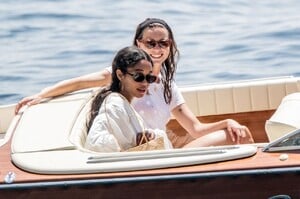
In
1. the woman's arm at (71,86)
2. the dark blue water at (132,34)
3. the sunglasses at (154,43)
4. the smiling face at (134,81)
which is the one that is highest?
the sunglasses at (154,43)

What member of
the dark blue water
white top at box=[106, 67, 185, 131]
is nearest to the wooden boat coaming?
white top at box=[106, 67, 185, 131]

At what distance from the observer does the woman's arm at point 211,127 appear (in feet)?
14.7

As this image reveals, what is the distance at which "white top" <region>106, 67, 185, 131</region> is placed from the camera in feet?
15.2

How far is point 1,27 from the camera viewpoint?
13.6 m

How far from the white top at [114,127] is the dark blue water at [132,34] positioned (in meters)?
5.08

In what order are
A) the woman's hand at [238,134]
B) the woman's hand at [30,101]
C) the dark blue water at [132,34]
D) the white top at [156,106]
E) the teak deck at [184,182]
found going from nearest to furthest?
the teak deck at [184,182] < the woman's hand at [238,134] < the white top at [156,106] < the woman's hand at [30,101] < the dark blue water at [132,34]

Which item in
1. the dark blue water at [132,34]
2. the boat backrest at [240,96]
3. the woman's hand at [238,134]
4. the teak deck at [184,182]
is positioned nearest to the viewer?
the teak deck at [184,182]

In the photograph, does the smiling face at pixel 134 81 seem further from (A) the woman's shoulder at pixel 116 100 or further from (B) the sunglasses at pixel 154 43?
(B) the sunglasses at pixel 154 43

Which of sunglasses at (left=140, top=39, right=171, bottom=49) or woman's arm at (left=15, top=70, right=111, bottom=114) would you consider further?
woman's arm at (left=15, top=70, right=111, bottom=114)

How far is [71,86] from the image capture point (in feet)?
16.2

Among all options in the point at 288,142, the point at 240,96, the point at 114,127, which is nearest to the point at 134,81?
the point at 114,127

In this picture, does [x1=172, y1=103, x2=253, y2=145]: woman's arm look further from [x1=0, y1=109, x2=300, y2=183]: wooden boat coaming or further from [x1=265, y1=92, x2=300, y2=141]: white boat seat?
[x1=0, y1=109, x2=300, y2=183]: wooden boat coaming

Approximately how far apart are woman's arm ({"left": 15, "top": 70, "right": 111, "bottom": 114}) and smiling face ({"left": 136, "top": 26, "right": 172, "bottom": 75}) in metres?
0.27

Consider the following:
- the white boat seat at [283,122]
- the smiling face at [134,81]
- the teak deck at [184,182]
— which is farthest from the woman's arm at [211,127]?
the teak deck at [184,182]
